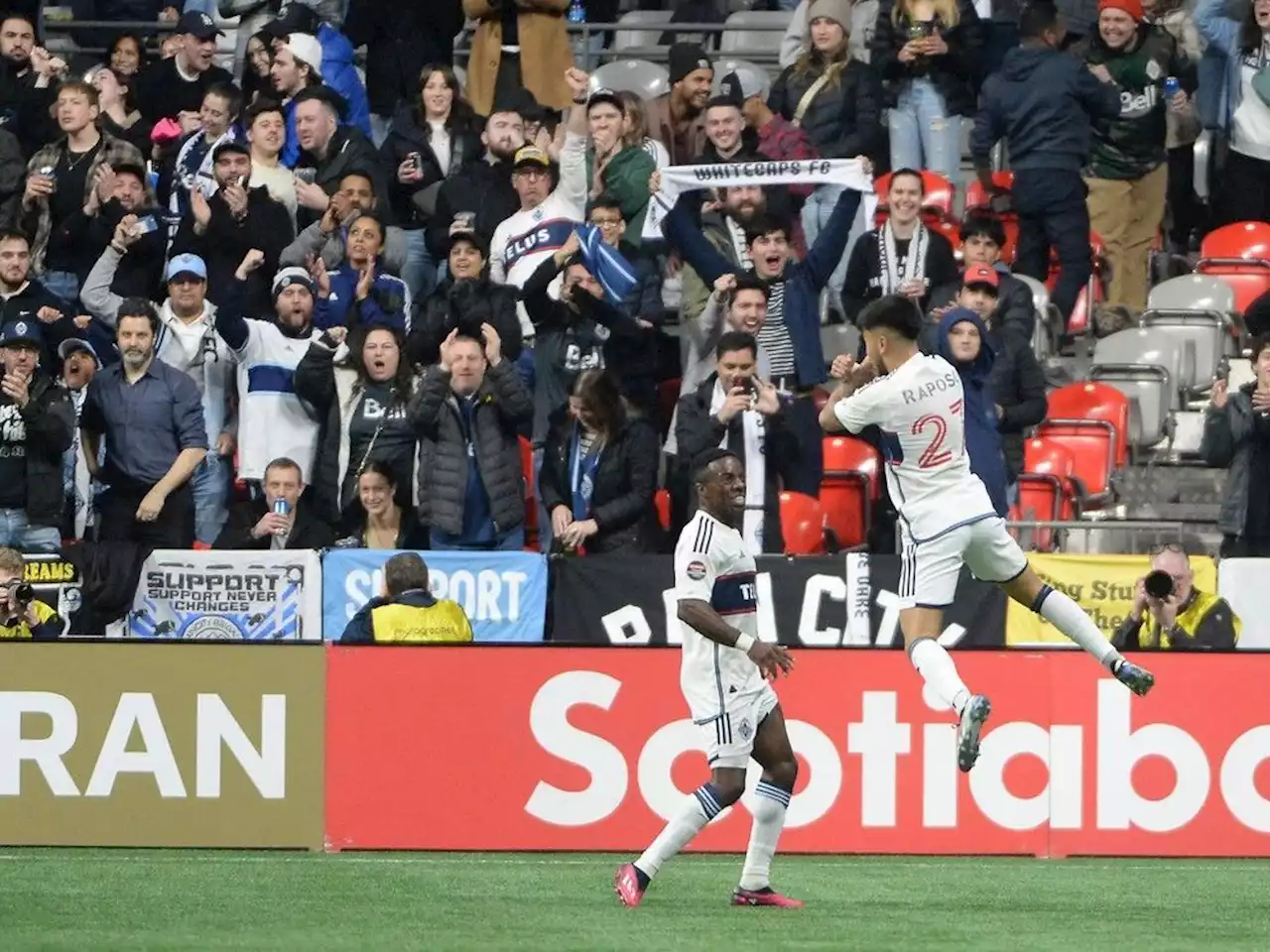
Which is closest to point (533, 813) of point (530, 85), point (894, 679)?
point (894, 679)

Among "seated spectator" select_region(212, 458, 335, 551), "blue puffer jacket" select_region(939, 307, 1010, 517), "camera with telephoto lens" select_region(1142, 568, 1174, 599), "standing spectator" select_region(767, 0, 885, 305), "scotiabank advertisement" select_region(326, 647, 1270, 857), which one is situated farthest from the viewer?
"standing spectator" select_region(767, 0, 885, 305)

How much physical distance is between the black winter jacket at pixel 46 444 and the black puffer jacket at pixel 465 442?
2199mm

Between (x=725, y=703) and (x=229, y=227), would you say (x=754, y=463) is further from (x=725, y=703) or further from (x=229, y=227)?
(x=725, y=703)

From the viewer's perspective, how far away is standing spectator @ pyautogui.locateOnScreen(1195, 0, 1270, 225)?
19281 mm

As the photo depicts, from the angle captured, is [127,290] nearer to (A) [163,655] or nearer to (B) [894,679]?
(A) [163,655]

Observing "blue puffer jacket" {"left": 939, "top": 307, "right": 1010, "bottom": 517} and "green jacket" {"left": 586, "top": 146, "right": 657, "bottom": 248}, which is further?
"green jacket" {"left": 586, "top": 146, "right": 657, "bottom": 248}

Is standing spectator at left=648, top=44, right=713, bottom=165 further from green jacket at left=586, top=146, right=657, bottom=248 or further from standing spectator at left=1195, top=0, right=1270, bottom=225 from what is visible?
standing spectator at left=1195, top=0, right=1270, bottom=225

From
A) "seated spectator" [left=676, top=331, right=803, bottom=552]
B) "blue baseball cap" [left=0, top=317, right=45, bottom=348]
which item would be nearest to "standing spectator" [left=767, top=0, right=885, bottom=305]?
"seated spectator" [left=676, top=331, right=803, bottom=552]

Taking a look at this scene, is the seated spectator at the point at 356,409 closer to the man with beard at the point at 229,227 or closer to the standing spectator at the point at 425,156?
the man with beard at the point at 229,227

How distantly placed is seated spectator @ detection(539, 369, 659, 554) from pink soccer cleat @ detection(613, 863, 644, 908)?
5.38 metres

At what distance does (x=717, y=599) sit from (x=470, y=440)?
5.62 m

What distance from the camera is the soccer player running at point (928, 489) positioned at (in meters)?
11.0

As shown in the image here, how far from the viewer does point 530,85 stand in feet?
64.7

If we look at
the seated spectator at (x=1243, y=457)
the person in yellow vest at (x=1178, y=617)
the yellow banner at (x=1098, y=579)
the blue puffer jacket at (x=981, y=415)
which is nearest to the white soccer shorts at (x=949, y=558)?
the person in yellow vest at (x=1178, y=617)
